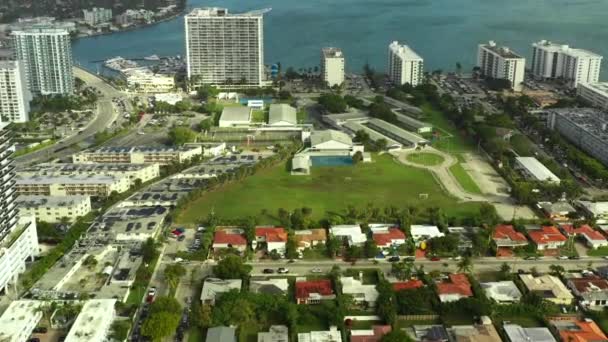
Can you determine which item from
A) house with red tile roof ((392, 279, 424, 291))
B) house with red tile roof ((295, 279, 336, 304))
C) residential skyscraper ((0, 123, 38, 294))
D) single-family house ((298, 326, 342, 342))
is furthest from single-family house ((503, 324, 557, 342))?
residential skyscraper ((0, 123, 38, 294))

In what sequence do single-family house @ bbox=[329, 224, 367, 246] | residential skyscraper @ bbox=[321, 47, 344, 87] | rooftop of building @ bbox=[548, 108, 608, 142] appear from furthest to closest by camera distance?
residential skyscraper @ bbox=[321, 47, 344, 87], rooftop of building @ bbox=[548, 108, 608, 142], single-family house @ bbox=[329, 224, 367, 246]

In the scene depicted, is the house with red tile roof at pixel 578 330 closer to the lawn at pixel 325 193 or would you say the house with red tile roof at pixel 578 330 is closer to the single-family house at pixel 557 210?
the single-family house at pixel 557 210

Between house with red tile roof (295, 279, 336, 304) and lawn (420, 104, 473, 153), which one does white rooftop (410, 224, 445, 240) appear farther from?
lawn (420, 104, 473, 153)

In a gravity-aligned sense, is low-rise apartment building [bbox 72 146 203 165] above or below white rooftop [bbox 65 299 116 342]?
above

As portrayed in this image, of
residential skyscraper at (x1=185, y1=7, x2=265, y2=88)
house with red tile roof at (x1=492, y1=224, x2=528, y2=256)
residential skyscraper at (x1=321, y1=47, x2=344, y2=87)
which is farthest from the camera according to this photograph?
residential skyscraper at (x1=321, y1=47, x2=344, y2=87)

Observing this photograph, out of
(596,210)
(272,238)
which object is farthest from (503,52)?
(272,238)

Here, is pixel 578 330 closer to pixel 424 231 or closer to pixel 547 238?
pixel 547 238

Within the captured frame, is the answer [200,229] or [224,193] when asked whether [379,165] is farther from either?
[200,229]

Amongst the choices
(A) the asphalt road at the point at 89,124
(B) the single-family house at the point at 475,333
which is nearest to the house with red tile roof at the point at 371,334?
(B) the single-family house at the point at 475,333
